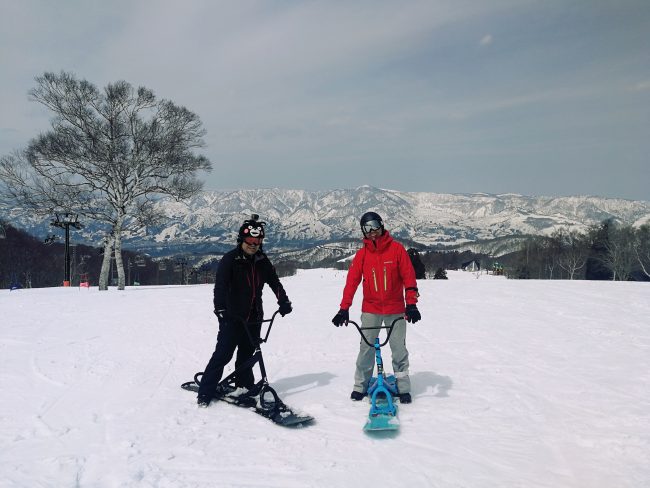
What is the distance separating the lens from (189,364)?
7.88 m

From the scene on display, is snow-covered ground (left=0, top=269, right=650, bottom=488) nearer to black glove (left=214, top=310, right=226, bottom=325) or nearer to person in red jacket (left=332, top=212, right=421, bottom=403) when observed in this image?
person in red jacket (left=332, top=212, right=421, bottom=403)

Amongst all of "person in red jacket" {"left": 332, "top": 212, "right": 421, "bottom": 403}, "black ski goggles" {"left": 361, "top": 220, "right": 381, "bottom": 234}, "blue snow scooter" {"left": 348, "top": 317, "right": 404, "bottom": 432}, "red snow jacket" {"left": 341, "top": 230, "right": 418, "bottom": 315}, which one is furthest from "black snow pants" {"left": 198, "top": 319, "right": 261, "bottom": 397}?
"black ski goggles" {"left": 361, "top": 220, "right": 381, "bottom": 234}

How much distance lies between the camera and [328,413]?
5.42 meters

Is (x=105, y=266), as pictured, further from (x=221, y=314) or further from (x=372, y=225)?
(x=372, y=225)

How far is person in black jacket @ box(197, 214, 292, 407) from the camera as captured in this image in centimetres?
559

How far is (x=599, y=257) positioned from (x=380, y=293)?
72919 millimetres

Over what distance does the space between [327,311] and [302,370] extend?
22.3ft

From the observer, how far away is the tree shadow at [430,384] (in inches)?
246

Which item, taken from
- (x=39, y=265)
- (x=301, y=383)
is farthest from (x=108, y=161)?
(x=39, y=265)

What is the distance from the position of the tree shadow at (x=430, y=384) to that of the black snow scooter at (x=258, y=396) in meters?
1.90

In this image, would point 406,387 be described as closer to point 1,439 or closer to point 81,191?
point 1,439

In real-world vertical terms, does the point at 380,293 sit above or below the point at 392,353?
above

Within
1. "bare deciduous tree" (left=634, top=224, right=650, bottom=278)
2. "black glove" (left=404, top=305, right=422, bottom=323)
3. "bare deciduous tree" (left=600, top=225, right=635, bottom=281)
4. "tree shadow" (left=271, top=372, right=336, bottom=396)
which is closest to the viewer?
"black glove" (left=404, top=305, right=422, bottom=323)

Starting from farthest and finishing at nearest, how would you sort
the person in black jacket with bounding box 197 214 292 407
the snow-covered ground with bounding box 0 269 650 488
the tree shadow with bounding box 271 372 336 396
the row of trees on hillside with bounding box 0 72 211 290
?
1. the row of trees on hillside with bounding box 0 72 211 290
2. the tree shadow with bounding box 271 372 336 396
3. the person in black jacket with bounding box 197 214 292 407
4. the snow-covered ground with bounding box 0 269 650 488
